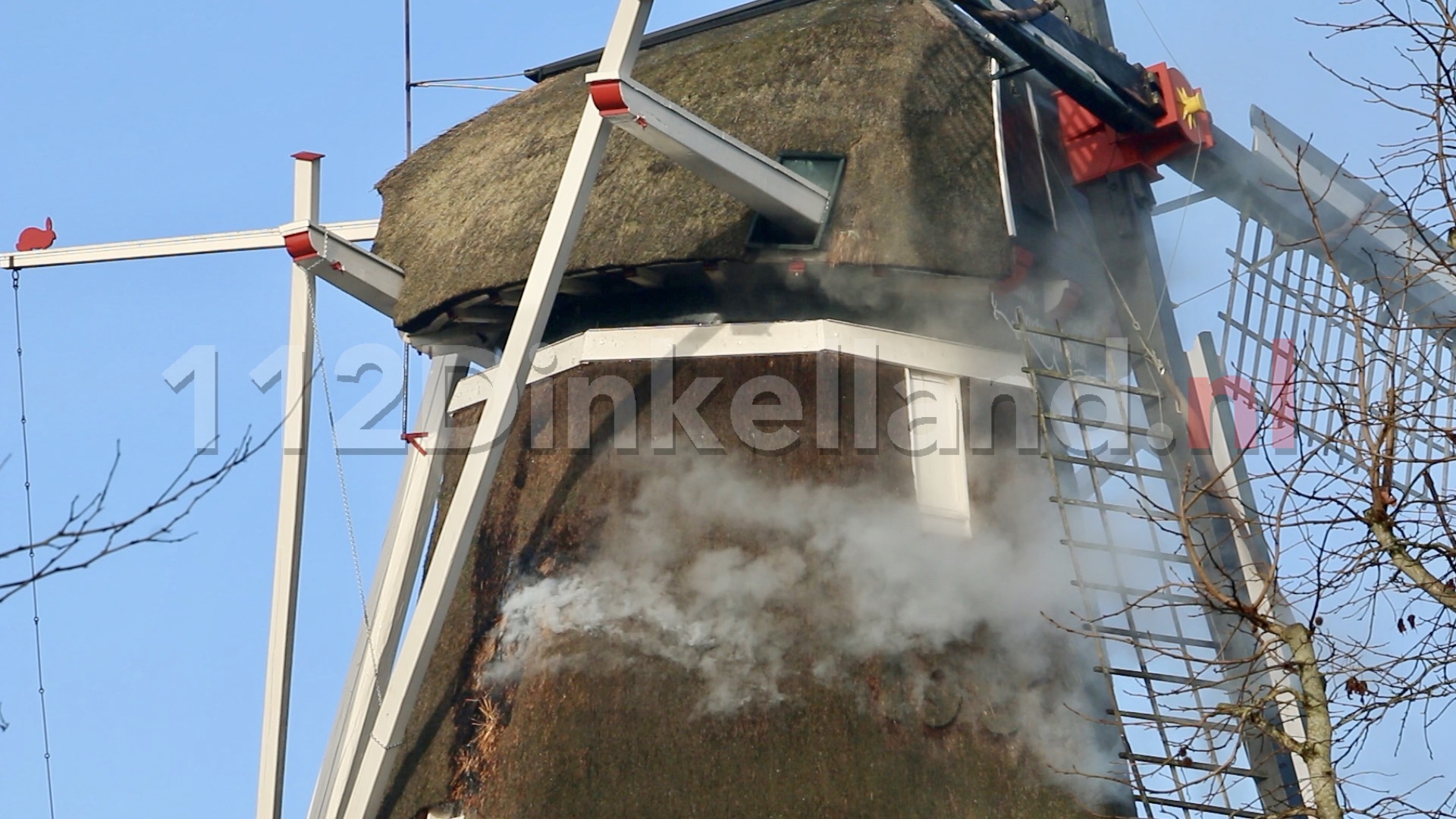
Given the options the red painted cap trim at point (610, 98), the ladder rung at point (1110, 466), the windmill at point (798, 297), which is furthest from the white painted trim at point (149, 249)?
the ladder rung at point (1110, 466)

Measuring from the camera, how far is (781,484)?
28.3ft

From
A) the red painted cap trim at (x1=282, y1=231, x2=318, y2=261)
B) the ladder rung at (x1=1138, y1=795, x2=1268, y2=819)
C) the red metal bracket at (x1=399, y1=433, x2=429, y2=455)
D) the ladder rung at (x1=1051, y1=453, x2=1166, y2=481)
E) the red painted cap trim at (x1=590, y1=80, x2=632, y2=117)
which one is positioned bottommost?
the ladder rung at (x1=1138, y1=795, x2=1268, y2=819)

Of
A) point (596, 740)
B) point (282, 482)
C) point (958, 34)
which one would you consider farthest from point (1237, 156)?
point (282, 482)

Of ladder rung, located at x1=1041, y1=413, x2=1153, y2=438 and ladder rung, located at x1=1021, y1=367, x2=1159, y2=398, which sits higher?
ladder rung, located at x1=1021, y1=367, x2=1159, y2=398

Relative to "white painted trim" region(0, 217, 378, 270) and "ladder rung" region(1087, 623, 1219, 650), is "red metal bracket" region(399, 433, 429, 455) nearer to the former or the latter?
"white painted trim" region(0, 217, 378, 270)

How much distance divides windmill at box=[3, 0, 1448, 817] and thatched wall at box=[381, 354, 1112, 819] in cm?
5

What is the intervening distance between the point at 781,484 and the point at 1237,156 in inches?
121

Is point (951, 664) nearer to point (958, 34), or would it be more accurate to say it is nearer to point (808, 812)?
point (808, 812)

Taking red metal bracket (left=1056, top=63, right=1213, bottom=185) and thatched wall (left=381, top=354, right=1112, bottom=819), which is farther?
red metal bracket (left=1056, top=63, right=1213, bottom=185)

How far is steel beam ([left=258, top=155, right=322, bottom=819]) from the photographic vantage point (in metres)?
8.78

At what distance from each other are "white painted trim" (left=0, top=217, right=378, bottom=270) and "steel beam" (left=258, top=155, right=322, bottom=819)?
29 cm

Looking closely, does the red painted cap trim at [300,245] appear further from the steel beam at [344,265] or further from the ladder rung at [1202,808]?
the ladder rung at [1202,808]

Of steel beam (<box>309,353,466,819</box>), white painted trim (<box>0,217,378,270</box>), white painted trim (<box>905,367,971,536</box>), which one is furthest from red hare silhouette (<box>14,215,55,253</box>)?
white painted trim (<box>905,367,971,536</box>)

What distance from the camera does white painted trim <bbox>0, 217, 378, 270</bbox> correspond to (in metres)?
9.21
